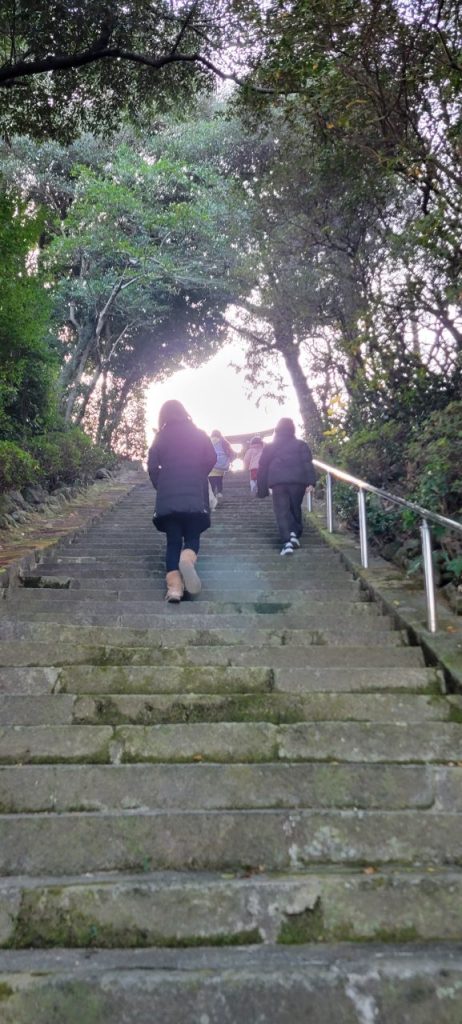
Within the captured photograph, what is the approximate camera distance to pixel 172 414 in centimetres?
498

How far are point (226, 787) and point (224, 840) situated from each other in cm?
25

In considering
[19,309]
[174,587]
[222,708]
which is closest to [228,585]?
[174,587]

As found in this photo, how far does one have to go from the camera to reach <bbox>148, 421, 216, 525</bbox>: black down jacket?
183 inches

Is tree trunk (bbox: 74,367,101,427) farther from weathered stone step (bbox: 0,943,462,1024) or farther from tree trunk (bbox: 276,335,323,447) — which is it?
weathered stone step (bbox: 0,943,462,1024)

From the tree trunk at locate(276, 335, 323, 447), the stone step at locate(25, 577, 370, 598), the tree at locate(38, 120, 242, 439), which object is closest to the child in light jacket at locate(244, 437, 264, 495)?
the tree trunk at locate(276, 335, 323, 447)

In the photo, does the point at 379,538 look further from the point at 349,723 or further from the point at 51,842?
the point at 51,842

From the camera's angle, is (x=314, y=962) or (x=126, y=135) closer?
(x=314, y=962)

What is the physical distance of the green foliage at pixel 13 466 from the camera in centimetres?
668

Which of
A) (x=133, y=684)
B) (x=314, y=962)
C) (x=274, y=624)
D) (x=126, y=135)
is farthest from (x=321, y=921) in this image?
(x=126, y=135)

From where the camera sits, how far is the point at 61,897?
191cm

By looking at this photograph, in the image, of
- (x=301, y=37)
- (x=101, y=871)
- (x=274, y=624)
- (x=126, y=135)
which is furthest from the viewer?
(x=126, y=135)

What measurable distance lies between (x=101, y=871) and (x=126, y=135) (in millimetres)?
17255

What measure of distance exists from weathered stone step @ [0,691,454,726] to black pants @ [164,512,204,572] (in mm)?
1772

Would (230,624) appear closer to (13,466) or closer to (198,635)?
(198,635)
